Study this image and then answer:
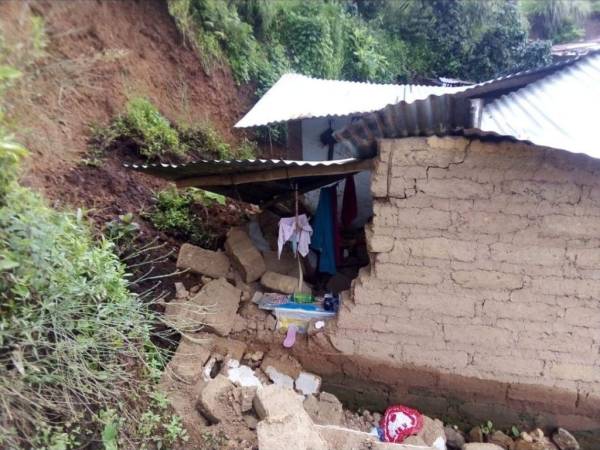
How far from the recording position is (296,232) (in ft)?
14.4

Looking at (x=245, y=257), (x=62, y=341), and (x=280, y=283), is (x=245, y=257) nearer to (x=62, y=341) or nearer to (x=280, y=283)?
(x=280, y=283)

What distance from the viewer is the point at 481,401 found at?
4.01m

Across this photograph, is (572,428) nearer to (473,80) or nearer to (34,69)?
(34,69)

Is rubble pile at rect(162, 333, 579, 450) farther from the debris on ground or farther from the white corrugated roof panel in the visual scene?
the white corrugated roof panel

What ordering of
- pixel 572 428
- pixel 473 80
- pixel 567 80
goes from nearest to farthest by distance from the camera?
pixel 572 428 < pixel 567 80 < pixel 473 80

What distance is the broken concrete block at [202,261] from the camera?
14.5 feet

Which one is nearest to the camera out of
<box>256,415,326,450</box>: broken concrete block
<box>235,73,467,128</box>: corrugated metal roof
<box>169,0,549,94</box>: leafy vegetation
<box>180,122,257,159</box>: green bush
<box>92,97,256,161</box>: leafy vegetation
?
<box>256,415,326,450</box>: broken concrete block

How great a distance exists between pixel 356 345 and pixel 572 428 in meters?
1.93

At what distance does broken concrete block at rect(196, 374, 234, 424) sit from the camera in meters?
3.52

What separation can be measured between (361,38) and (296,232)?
8.68m

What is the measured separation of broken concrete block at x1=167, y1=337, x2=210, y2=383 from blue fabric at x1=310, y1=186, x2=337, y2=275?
144cm

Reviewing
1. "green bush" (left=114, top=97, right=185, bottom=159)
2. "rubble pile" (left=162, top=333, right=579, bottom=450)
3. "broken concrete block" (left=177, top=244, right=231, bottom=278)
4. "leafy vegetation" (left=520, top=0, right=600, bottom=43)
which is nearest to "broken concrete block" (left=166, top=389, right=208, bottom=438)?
"rubble pile" (left=162, top=333, right=579, bottom=450)

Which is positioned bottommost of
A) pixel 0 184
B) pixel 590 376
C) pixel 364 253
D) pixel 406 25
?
pixel 590 376

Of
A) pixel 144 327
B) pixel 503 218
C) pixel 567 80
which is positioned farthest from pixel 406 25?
pixel 144 327
